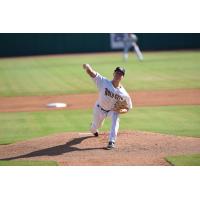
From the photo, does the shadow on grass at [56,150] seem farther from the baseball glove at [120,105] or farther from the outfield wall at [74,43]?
the outfield wall at [74,43]

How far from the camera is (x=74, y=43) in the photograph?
23.0 meters

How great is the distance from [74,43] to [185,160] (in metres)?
16.6

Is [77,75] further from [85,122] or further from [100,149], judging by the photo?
[100,149]

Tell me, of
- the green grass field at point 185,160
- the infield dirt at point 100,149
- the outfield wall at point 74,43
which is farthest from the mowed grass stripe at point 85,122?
the outfield wall at point 74,43

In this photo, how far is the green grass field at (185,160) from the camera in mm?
6672

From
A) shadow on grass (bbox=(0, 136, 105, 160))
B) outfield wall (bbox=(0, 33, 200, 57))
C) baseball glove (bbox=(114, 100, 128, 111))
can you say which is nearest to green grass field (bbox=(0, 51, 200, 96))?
outfield wall (bbox=(0, 33, 200, 57))

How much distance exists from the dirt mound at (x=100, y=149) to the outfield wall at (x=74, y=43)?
32.4 feet

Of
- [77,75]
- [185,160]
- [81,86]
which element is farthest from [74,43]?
[185,160]

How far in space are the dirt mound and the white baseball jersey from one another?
1.88 ft
